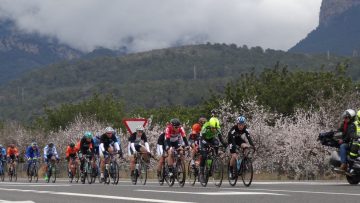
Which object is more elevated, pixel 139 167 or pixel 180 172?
pixel 139 167

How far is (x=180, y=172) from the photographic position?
63.9ft

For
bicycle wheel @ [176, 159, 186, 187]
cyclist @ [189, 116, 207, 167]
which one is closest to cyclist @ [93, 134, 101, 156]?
cyclist @ [189, 116, 207, 167]

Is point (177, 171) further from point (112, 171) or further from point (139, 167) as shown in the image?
point (112, 171)

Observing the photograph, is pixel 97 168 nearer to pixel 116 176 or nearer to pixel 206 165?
pixel 116 176

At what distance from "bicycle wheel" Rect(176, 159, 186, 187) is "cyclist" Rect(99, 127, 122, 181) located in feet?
15.8

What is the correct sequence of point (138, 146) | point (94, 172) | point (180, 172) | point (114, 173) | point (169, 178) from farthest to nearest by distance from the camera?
1. point (94, 172)
2. point (114, 173)
3. point (138, 146)
4. point (169, 178)
5. point (180, 172)

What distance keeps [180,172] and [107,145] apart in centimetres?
555

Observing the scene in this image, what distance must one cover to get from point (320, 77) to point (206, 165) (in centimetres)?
3752

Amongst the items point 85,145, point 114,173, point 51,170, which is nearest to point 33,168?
point 51,170

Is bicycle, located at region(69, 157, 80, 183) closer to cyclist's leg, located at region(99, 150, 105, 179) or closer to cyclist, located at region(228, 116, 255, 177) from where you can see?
cyclist's leg, located at region(99, 150, 105, 179)

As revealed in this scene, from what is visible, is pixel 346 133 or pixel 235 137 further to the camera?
pixel 235 137

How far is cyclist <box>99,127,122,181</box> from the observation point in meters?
24.2

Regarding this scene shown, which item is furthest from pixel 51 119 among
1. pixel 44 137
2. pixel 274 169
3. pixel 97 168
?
pixel 97 168

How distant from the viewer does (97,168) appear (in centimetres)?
2561
